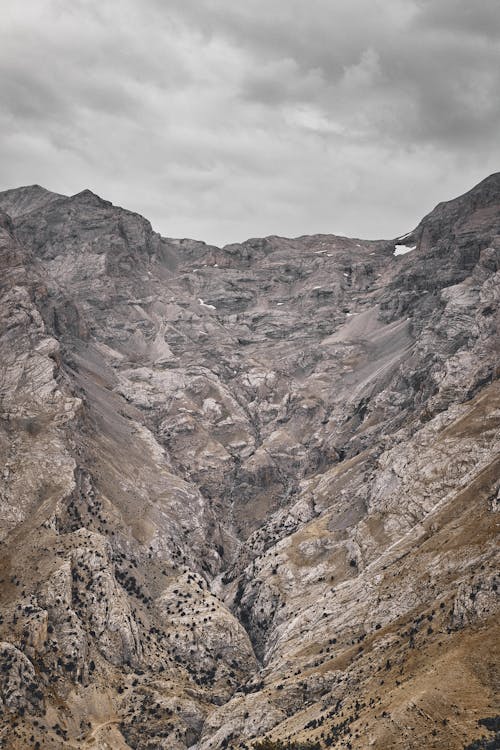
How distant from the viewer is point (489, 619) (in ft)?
389

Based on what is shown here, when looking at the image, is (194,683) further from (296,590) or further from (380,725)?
(380,725)

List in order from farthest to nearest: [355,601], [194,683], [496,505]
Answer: [194,683] < [355,601] < [496,505]

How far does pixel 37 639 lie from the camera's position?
158m

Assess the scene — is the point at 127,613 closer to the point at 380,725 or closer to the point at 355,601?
the point at 355,601

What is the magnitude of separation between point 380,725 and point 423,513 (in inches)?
3433

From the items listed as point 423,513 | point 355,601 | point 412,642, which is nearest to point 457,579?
point 412,642

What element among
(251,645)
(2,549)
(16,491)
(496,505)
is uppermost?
(16,491)

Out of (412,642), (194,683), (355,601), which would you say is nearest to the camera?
(412,642)

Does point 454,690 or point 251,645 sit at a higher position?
point 454,690

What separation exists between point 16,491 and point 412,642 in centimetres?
12322

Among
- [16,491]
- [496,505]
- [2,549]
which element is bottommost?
[496,505]

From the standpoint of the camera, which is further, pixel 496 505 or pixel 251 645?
pixel 251 645

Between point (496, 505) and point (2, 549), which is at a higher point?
point (2, 549)

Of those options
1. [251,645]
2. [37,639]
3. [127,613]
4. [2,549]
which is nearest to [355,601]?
[251,645]
